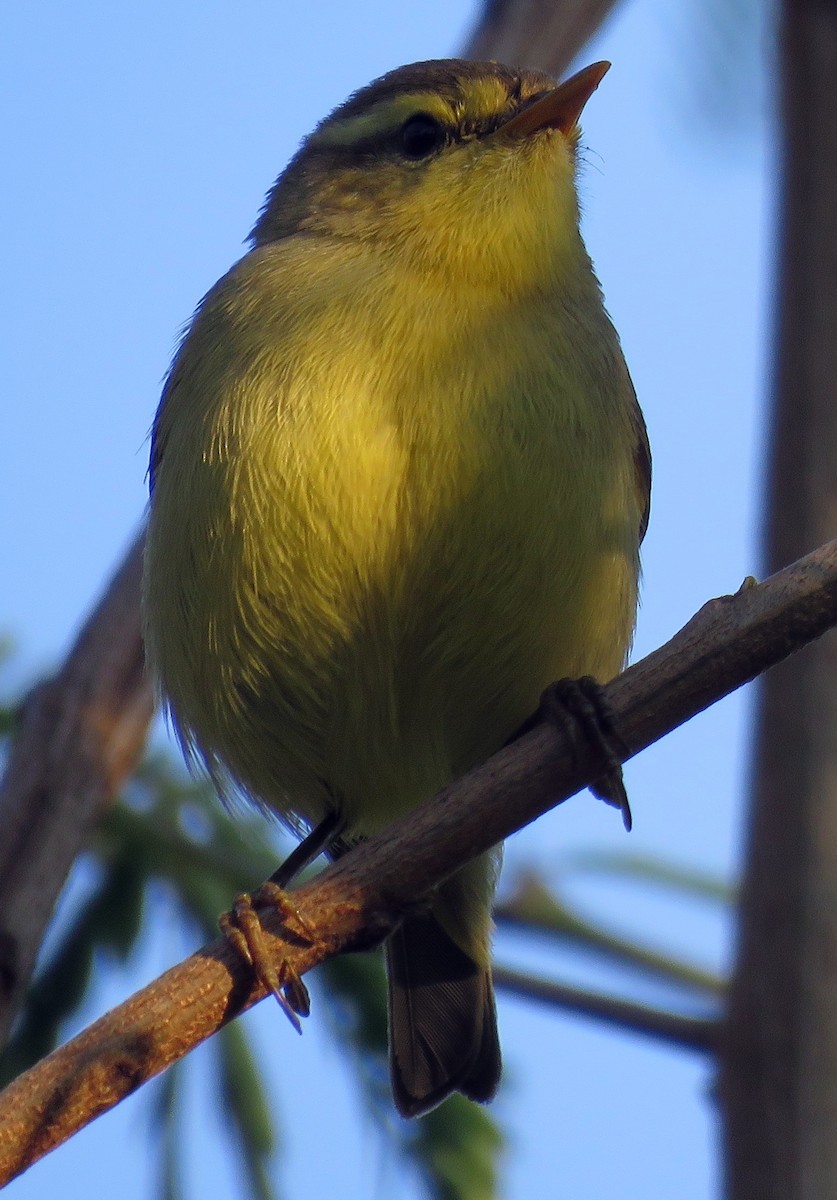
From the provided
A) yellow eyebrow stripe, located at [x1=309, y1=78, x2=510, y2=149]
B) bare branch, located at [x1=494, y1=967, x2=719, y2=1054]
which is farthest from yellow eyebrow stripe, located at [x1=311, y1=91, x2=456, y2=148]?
bare branch, located at [x1=494, y1=967, x2=719, y2=1054]

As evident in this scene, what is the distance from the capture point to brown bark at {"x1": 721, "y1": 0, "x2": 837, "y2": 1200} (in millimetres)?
3221

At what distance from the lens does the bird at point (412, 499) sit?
11.2ft

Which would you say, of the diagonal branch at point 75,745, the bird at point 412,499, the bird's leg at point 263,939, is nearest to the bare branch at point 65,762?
the diagonal branch at point 75,745

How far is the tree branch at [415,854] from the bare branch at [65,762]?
727 mm

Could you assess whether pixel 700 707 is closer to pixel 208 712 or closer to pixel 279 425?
pixel 279 425

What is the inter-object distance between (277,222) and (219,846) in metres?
1.80

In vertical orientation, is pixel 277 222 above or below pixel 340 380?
above

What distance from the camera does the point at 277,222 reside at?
4.47 metres

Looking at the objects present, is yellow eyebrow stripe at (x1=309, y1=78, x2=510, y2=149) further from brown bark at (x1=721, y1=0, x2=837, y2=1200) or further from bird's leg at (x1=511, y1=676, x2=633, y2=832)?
bird's leg at (x1=511, y1=676, x2=633, y2=832)

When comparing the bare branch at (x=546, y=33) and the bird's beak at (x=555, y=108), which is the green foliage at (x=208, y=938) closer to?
the bird's beak at (x=555, y=108)

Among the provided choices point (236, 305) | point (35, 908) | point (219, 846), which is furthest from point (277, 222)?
point (35, 908)

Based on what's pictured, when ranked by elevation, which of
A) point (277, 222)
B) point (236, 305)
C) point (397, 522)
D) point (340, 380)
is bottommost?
point (397, 522)

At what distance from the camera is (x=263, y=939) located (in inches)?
118

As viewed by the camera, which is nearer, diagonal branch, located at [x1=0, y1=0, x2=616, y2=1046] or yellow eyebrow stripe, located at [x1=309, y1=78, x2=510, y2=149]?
diagonal branch, located at [x1=0, y1=0, x2=616, y2=1046]
